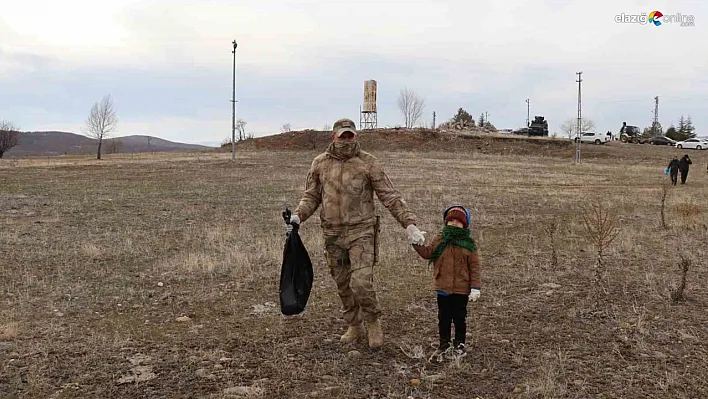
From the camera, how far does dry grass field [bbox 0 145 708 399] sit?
14.3ft

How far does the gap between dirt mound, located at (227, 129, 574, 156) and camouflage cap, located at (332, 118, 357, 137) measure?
43335 mm

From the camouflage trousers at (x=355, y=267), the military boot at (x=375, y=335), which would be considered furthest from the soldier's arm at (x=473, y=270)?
the military boot at (x=375, y=335)

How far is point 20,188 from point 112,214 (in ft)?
27.2

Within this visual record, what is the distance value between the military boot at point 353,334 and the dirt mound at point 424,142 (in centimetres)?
4319

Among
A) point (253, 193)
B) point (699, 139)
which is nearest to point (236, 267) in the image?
point (253, 193)

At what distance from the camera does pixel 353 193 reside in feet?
15.6

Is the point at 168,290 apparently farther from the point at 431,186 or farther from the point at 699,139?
the point at 699,139

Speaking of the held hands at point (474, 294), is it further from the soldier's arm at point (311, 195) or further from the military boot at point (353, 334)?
the soldier's arm at point (311, 195)

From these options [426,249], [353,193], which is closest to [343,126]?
[353,193]

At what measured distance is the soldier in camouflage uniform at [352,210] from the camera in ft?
15.7

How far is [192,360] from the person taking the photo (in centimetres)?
478

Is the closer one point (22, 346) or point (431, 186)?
point (22, 346)

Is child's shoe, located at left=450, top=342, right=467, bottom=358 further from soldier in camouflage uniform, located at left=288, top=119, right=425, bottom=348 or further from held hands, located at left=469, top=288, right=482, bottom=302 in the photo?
soldier in camouflage uniform, located at left=288, top=119, right=425, bottom=348

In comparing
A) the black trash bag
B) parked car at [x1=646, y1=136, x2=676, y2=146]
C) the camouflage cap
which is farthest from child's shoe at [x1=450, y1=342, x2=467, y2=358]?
parked car at [x1=646, y1=136, x2=676, y2=146]
